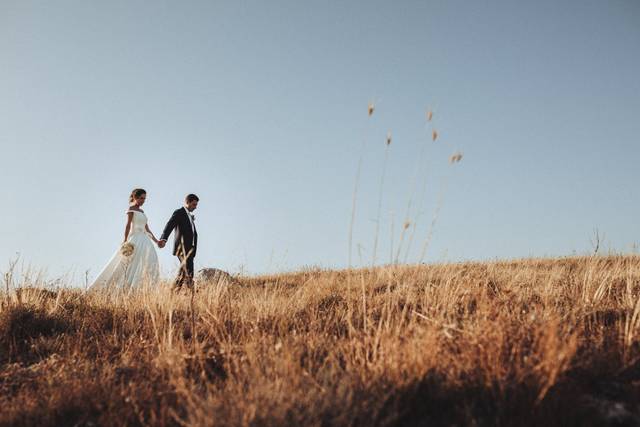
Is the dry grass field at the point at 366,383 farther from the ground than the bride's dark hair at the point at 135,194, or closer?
closer

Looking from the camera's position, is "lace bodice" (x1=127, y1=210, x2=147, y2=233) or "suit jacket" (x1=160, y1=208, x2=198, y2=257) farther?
"lace bodice" (x1=127, y1=210, x2=147, y2=233)

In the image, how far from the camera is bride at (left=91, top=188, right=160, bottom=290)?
7895mm

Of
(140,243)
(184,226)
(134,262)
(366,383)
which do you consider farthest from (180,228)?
(366,383)

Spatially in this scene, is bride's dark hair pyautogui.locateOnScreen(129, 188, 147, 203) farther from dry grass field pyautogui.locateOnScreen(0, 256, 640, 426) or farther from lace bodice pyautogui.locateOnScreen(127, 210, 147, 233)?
dry grass field pyautogui.locateOnScreen(0, 256, 640, 426)

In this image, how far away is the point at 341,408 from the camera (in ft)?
5.74

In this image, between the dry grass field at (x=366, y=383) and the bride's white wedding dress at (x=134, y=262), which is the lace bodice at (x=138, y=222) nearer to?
the bride's white wedding dress at (x=134, y=262)

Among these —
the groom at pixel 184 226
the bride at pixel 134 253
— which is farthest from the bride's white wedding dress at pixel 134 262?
the groom at pixel 184 226

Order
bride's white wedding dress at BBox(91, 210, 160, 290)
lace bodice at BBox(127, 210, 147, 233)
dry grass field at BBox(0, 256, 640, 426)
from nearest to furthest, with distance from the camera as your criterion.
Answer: dry grass field at BBox(0, 256, 640, 426)
bride's white wedding dress at BBox(91, 210, 160, 290)
lace bodice at BBox(127, 210, 147, 233)

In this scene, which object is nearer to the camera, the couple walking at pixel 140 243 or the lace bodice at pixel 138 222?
the couple walking at pixel 140 243

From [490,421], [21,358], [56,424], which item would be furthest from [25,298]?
[490,421]

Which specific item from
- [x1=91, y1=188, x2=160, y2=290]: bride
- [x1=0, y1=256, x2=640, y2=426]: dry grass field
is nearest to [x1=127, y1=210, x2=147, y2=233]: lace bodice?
[x1=91, y1=188, x2=160, y2=290]: bride

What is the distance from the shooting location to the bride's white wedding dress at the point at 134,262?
25.7 ft

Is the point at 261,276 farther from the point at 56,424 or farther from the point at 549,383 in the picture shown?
the point at 549,383

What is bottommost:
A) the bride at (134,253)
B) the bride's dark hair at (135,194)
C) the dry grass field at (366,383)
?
the dry grass field at (366,383)
